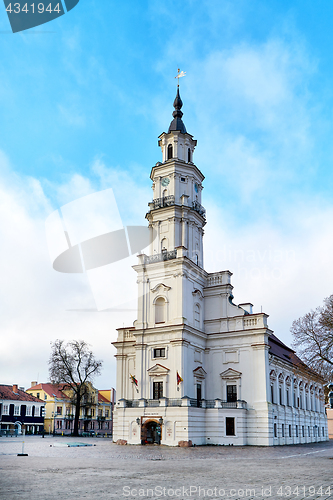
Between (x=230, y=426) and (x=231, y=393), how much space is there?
3863 mm

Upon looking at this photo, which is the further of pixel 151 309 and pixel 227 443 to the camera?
pixel 151 309

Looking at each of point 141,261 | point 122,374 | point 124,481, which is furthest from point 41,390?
point 124,481

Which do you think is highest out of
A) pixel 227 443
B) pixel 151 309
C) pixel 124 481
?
pixel 151 309

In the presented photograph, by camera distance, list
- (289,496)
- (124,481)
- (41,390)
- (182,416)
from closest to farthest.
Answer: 1. (289,496)
2. (124,481)
3. (182,416)
4. (41,390)

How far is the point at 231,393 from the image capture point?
48000mm

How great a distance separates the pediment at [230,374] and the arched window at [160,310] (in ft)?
27.5

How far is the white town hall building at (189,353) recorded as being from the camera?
44438mm

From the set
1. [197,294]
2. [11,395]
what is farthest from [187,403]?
[11,395]

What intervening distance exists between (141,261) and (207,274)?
24.9ft

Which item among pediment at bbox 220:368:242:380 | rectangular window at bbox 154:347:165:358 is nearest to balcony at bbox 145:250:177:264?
rectangular window at bbox 154:347:165:358

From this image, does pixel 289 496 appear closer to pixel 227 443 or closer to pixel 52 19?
pixel 52 19

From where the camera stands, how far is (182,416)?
4225cm

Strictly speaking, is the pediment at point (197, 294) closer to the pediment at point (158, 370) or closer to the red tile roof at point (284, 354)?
the pediment at point (158, 370)

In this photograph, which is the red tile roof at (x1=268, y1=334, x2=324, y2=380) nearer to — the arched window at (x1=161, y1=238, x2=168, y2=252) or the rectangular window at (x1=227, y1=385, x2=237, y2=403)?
the rectangular window at (x1=227, y1=385, x2=237, y2=403)
